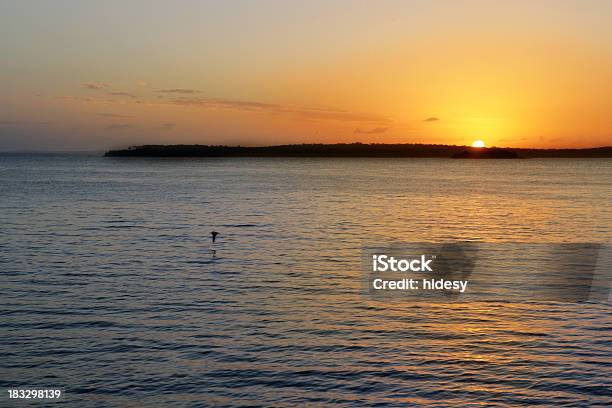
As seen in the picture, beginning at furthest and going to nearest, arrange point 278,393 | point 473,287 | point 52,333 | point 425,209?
point 425,209 → point 473,287 → point 52,333 → point 278,393

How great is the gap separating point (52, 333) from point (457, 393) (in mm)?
16005

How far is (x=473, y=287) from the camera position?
38188 millimetres

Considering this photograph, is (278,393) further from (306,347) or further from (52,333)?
(52,333)

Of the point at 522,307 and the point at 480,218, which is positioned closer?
the point at 522,307

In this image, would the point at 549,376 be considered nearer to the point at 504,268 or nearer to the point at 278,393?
the point at 278,393

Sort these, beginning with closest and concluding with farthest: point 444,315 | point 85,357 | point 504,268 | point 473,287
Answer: point 85,357 → point 444,315 → point 473,287 → point 504,268

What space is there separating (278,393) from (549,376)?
9019 mm

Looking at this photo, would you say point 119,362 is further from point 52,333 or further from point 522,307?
point 522,307

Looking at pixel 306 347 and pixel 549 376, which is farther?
pixel 306 347

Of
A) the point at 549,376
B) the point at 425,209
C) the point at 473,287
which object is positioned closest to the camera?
the point at 549,376

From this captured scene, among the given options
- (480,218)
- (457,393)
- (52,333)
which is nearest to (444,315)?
(457,393)

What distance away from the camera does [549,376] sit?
2366 centimetres

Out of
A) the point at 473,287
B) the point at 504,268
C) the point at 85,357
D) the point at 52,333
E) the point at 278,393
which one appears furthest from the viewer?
the point at 504,268

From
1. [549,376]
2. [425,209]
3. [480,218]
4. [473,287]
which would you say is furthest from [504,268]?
[425,209]
